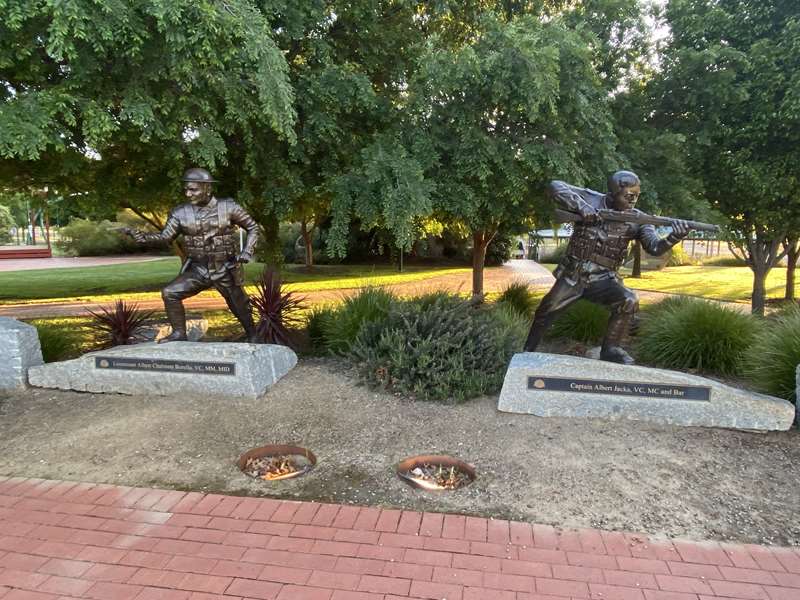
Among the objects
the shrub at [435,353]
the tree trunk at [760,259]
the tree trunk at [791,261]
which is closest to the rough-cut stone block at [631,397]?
the shrub at [435,353]

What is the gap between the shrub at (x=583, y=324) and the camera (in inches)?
335

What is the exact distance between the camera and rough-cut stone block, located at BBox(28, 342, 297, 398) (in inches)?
215

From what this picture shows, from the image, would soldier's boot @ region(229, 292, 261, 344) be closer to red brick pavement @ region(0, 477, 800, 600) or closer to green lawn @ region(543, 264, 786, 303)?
red brick pavement @ region(0, 477, 800, 600)

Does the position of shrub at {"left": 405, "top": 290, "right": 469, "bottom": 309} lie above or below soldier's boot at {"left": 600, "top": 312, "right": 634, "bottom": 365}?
above

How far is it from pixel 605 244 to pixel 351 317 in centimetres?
339

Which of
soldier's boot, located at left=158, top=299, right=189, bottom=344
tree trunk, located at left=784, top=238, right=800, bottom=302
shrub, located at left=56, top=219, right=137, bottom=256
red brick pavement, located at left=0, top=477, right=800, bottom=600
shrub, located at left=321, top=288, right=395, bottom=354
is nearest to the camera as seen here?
red brick pavement, located at left=0, top=477, right=800, bottom=600

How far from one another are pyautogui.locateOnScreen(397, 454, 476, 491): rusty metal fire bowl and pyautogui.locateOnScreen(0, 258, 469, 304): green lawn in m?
8.79

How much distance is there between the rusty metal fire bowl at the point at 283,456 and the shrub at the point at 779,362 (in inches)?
181

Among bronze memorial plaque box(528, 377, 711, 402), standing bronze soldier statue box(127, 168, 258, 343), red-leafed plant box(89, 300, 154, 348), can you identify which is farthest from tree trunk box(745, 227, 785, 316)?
red-leafed plant box(89, 300, 154, 348)

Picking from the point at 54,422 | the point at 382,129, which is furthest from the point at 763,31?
the point at 54,422

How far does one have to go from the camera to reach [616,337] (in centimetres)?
581

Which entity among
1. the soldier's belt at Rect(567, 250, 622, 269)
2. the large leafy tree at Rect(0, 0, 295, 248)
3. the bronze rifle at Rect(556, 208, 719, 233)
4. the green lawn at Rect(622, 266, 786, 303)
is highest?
the large leafy tree at Rect(0, 0, 295, 248)

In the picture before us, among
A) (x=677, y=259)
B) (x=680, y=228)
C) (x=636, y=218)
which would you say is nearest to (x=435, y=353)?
(x=636, y=218)

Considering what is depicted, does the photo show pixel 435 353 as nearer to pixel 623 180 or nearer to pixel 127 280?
pixel 623 180
